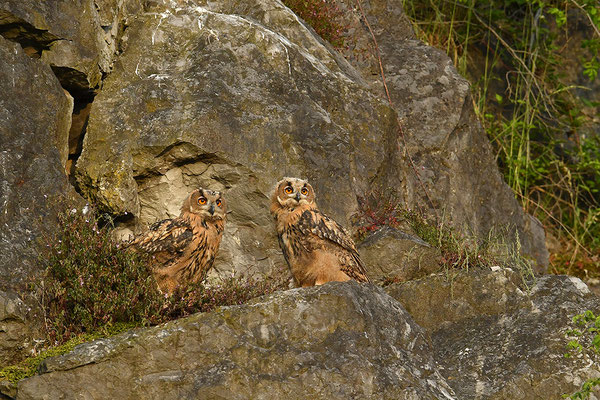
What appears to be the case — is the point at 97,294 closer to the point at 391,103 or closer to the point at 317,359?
the point at 317,359

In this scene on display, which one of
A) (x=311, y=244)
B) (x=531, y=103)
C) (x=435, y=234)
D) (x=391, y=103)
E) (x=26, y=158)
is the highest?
(x=26, y=158)

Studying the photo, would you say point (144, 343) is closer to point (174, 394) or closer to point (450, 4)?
point (174, 394)

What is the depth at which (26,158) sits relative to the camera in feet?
21.0

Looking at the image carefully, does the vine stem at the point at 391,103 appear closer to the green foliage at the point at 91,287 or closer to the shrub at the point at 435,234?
the shrub at the point at 435,234

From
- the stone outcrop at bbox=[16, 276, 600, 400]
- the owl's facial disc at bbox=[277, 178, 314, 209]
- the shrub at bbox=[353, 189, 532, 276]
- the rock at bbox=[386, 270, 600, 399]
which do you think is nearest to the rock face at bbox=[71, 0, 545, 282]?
the shrub at bbox=[353, 189, 532, 276]

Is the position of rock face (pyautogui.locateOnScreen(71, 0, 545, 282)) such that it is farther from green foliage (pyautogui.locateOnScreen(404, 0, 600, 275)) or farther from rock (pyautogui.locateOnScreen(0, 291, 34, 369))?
green foliage (pyautogui.locateOnScreen(404, 0, 600, 275))

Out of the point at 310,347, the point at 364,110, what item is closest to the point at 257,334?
the point at 310,347

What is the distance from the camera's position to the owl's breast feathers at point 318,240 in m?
Result: 6.86

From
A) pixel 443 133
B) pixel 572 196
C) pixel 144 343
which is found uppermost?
pixel 144 343

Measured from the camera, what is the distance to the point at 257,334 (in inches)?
211


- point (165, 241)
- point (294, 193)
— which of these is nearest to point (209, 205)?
point (165, 241)

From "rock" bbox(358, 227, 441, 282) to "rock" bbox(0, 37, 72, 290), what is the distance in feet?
9.48

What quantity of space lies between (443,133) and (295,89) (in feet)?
7.35

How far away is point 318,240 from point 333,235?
0.14m
